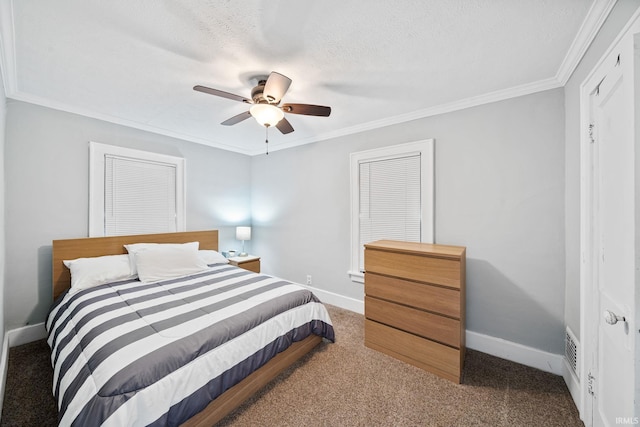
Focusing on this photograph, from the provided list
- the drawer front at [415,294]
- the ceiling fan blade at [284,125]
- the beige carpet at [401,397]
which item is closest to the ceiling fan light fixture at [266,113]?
the ceiling fan blade at [284,125]

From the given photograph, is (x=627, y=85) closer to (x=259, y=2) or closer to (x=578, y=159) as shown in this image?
(x=578, y=159)

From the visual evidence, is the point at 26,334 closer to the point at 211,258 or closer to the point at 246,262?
the point at 211,258

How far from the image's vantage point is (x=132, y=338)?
142 cm

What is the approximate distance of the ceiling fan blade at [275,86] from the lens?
163cm

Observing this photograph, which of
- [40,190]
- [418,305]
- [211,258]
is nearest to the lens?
[418,305]

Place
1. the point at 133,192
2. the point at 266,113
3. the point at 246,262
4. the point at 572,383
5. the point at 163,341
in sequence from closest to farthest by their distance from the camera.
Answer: the point at 163,341
the point at 572,383
the point at 266,113
the point at 133,192
the point at 246,262

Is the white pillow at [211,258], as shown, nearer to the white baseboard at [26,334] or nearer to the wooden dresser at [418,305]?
the white baseboard at [26,334]

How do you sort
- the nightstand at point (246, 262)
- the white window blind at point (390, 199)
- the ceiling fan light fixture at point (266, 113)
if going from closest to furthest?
the ceiling fan light fixture at point (266, 113)
the white window blind at point (390, 199)
the nightstand at point (246, 262)

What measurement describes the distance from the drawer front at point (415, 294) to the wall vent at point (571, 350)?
799 mm

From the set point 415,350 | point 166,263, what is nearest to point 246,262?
point 166,263

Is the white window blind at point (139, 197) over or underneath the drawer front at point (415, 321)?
over

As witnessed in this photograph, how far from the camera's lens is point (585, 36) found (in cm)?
146

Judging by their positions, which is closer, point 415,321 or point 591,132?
point 591,132

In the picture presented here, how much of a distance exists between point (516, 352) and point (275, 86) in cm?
306
